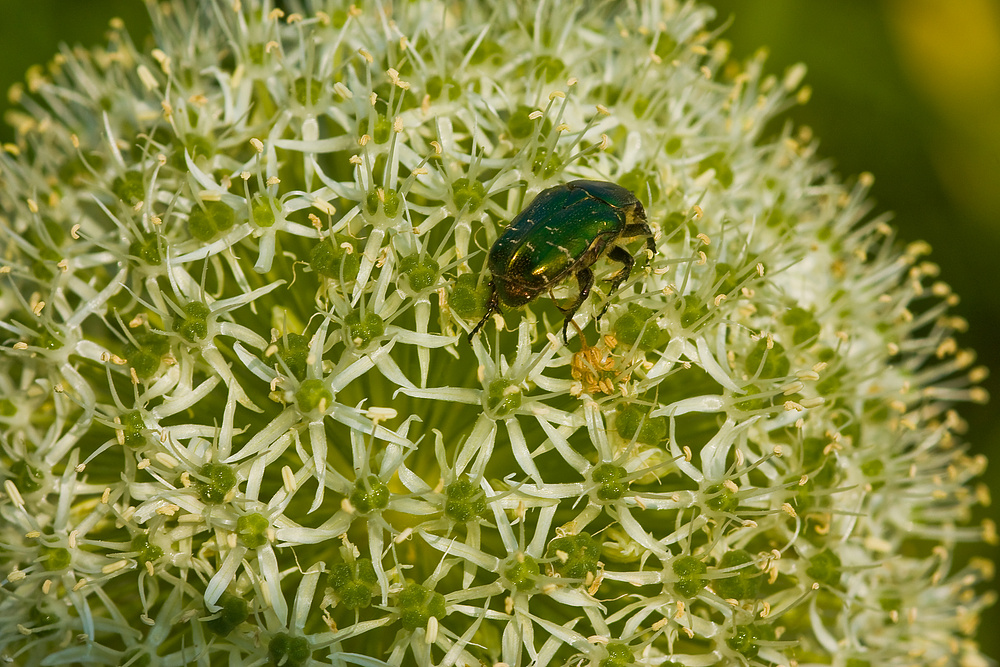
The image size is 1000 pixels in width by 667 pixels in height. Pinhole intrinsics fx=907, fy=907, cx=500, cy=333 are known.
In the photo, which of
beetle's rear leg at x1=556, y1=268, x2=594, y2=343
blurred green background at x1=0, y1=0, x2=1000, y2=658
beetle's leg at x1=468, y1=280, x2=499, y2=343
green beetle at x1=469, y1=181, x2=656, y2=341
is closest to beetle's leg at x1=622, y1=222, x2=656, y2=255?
green beetle at x1=469, y1=181, x2=656, y2=341

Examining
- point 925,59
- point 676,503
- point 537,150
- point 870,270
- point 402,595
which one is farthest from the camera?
point 925,59

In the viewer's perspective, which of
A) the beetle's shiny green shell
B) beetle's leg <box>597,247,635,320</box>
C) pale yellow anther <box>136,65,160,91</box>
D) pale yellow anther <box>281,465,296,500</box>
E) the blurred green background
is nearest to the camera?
pale yellow anther <box>281,465,296,500</box>

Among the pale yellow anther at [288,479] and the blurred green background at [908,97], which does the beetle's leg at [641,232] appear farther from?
the blurred green background at [908,97]

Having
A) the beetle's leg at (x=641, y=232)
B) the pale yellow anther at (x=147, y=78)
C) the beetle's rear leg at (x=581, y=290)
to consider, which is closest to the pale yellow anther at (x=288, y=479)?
the beetle's rear leg at (x=581, y=290)

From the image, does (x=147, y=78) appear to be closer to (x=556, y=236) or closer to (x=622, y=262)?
(x=556, y=236)

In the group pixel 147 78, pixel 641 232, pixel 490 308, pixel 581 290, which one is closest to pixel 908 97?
pixel 641 232

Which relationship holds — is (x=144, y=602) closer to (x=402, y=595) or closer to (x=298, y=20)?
(x=402, y=595)

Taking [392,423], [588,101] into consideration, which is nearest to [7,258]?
[392,423]

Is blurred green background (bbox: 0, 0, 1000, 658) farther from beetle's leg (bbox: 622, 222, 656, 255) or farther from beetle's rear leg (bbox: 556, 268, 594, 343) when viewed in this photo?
beetle's rear leg (bbox: 556, 268, 594, 343)
